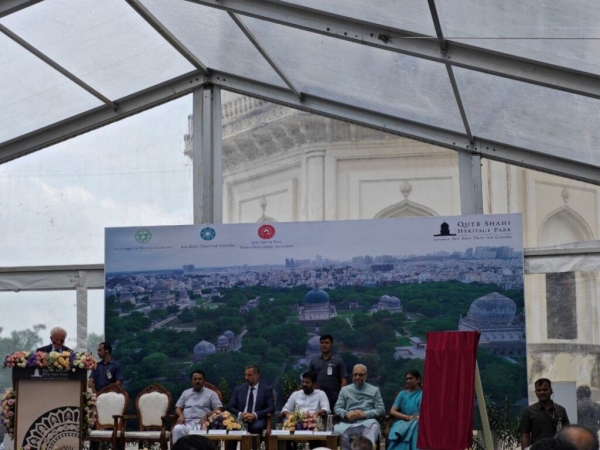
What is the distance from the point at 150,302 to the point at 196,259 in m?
0.68

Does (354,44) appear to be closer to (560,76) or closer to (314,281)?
(560,76)

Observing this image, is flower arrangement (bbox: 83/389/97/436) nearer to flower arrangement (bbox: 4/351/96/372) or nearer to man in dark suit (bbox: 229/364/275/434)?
flower arrangement (bbox: 4/351/96/372)

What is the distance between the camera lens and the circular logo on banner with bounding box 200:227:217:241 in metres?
11.6

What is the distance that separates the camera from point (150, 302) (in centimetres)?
1157

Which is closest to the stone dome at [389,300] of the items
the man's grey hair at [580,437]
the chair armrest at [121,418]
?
the chair armrest at [121,418]

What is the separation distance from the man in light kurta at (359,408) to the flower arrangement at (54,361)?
2.82 meters

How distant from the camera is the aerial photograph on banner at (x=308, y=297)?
1108 cm

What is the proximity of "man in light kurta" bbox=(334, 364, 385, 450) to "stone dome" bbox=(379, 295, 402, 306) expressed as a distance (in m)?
1.07

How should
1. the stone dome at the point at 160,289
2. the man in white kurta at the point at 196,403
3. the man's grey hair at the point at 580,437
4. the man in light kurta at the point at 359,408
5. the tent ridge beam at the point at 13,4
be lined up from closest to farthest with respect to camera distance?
the man's grey hair at the point at 580,437, the tent ridge beam at the point at 13,4, the man in light kurta at the point at 359,408, the man in white kurta at the point at 196,403, the stone dome at the point at 160,289

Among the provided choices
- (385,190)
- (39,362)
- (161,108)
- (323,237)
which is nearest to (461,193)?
(385,190)

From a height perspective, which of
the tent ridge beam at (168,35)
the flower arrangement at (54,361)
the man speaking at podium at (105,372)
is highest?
the tent ridge beam at (168,35)

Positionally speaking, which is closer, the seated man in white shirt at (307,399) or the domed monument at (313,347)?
the seated man in white shirt at (307,399)

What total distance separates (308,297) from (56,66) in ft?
11.7

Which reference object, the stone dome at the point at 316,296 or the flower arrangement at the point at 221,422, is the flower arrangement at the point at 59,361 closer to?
the flower arrangement at the point at 221,422
